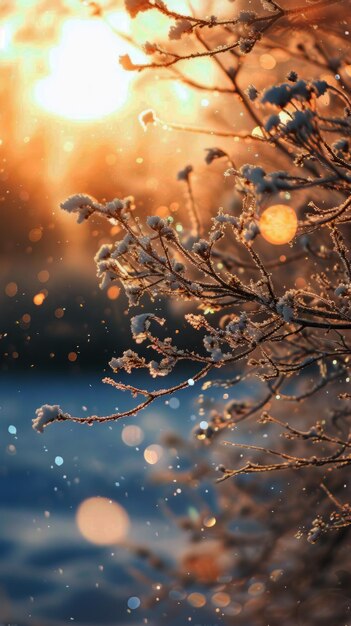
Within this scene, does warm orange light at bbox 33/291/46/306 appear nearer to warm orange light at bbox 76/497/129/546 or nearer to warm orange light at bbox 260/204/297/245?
warm orange light at bbox 76/497/129/546

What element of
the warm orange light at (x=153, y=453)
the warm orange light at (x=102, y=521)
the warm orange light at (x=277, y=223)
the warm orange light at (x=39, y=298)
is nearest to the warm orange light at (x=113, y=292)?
the warm orange light at (x=39, y=298)

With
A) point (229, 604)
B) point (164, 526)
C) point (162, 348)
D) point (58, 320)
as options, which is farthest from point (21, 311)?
point (162, 348)

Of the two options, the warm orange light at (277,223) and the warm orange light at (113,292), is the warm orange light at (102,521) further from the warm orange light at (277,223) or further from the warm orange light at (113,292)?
the warm orange light at (277,223)

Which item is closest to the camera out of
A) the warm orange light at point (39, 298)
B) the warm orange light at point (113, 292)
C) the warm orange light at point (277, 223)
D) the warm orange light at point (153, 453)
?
the warm orange light at point (277, 223)

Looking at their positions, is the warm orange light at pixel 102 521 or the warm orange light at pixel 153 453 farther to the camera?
the warm orange light at pixel 153 453

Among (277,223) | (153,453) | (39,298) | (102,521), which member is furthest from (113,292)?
(277,223)

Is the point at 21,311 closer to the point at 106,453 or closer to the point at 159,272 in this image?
the point at 106,453

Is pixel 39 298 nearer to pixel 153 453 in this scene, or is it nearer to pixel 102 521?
pixel 153 453
